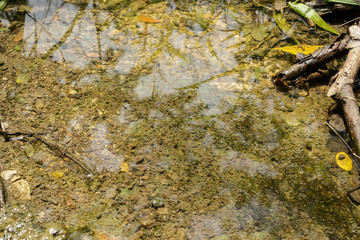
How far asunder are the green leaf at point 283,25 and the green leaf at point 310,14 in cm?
16

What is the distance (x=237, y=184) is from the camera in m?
1.60

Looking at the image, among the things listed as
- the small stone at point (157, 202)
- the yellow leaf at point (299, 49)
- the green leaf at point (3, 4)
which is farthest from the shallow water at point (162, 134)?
the green leaf at point (3, 4)

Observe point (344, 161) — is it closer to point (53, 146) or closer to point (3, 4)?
point (53, 146)

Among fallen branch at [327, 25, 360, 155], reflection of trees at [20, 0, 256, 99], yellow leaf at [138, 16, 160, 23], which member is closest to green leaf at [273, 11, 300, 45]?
reflection of trees at [20, 0, 256, 99]

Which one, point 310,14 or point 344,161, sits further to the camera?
point 310,14

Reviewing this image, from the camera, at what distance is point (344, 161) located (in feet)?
5.57

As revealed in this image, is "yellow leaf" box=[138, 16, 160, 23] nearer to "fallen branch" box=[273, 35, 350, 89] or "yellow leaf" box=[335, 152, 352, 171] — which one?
"fallen branch" box=[273, 35, 350, 89]

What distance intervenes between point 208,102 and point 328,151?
0.82m

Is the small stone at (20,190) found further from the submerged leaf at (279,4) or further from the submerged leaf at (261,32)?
the submerged leaf at (279,4)

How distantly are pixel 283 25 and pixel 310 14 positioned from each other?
0.27 metres

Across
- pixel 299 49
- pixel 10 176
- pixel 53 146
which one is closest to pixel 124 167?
pixel 53 146

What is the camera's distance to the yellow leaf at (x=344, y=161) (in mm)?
1672

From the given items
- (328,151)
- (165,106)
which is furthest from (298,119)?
(165,106)

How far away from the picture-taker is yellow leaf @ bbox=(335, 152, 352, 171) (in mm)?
1672
